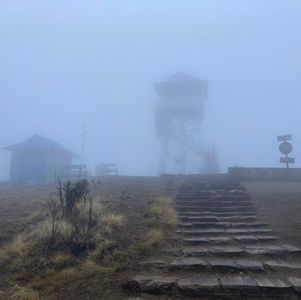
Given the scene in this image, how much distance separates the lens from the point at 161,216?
916 cm

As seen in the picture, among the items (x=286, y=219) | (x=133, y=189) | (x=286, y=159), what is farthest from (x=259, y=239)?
(x=286, y=159)

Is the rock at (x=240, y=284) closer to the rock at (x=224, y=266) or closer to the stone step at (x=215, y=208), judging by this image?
the rock at (x=224, y=266)

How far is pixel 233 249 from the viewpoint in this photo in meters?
6.72

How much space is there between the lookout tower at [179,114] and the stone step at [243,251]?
110ft

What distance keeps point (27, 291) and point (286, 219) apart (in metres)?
6.96

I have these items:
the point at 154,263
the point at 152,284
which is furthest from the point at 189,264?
the point at 152,284

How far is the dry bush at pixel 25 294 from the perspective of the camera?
4.81 metres

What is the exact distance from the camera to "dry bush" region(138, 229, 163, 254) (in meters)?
6.71

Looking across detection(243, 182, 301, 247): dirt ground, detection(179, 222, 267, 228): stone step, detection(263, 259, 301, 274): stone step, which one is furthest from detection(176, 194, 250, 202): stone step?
detection(263, 259, 301, 274): stone step

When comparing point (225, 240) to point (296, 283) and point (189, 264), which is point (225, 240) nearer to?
point (189, 264)

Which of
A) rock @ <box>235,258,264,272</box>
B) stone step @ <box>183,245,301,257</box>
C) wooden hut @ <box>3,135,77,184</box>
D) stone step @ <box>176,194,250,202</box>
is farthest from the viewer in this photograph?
wooden hut @ <box>3,135,77,184</box>

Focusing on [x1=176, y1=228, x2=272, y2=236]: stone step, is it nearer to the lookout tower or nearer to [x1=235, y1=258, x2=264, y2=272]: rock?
[x1=235, y1=258, x2=264, y2=272]: rock

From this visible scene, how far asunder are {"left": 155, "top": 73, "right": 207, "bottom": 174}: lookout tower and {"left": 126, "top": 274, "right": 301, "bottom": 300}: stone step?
115ft

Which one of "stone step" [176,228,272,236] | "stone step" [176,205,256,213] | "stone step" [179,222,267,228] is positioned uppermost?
"stone step" [176,205,256,213]
